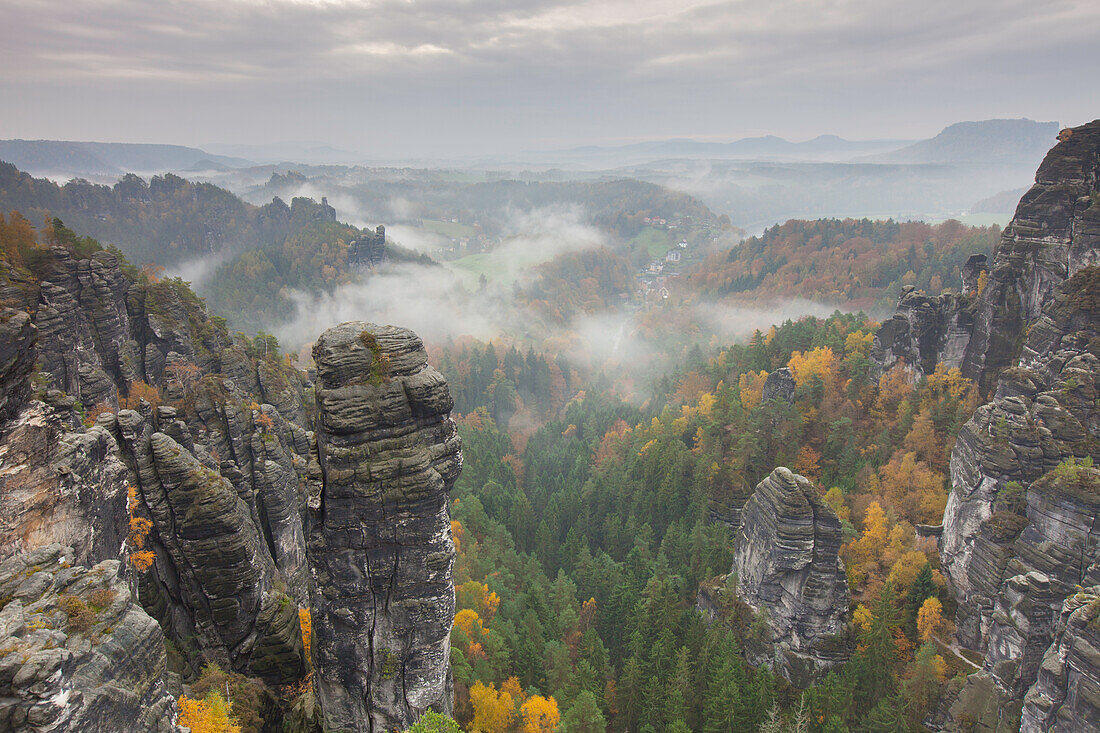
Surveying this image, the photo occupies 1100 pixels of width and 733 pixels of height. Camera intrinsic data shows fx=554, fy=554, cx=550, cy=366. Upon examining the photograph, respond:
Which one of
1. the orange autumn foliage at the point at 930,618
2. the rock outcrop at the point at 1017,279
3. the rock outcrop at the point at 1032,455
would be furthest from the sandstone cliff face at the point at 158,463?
the rock outcrop at the point at 1017,279

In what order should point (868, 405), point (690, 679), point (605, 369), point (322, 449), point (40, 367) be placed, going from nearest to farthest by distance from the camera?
point (322, 449)
point (40, 367)
point (690, 679)
point (868, 405)
point (605, 369)

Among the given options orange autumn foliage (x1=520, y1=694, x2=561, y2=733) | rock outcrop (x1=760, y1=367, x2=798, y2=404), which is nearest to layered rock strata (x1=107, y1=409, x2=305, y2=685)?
orange autumn foliage (x1=520, y1=694, x2=561, y2=733)

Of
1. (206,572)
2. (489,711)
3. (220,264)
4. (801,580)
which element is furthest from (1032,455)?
(220,264)

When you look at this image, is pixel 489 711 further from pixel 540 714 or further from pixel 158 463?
pixel 158 463

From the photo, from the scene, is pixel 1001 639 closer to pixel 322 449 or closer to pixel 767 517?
pixel 767 517

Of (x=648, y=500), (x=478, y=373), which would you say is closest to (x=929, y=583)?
(x=648, y=500)

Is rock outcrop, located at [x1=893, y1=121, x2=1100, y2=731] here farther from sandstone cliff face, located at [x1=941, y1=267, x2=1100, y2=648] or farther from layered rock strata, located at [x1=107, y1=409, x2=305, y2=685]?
layered rock strata, located at [x1=107, y1=409, x2=305, y2=685]
